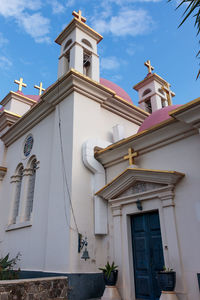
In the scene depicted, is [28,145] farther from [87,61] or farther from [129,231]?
[129,231]

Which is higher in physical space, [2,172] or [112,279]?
[2,172]

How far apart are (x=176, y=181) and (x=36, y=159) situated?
5.60m

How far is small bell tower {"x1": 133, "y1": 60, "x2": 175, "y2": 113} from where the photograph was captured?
12820 millimetres

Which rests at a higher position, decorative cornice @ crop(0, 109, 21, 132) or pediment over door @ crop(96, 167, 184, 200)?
decorative cornice @ crop(0, 109, 21, 132)

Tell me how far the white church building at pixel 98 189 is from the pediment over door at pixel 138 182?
3 cm

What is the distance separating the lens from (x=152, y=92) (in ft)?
42.5

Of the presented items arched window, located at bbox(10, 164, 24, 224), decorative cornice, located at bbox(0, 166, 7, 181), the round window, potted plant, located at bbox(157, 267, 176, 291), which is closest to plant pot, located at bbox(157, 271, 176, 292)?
potted plant, located at bbox(157, 267, 176, 291)

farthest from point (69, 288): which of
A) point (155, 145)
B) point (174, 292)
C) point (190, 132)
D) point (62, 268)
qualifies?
point (190, 132)

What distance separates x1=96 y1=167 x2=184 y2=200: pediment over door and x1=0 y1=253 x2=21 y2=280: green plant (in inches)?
142

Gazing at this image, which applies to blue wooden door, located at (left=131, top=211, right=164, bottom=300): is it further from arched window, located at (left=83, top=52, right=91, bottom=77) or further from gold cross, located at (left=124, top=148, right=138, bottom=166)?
arched window, located at (left=83, top=52, right=91, bottom=77)

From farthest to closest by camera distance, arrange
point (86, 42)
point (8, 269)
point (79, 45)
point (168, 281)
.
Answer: point (86, 42) → point (79, 45) → point (8, 269) → point (168, 281)

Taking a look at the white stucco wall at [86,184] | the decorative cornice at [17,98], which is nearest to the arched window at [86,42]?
the white stucco wall at [86,184]

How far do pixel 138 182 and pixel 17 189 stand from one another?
606 centimetres

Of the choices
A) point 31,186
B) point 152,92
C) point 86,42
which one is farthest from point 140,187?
point 152,92
